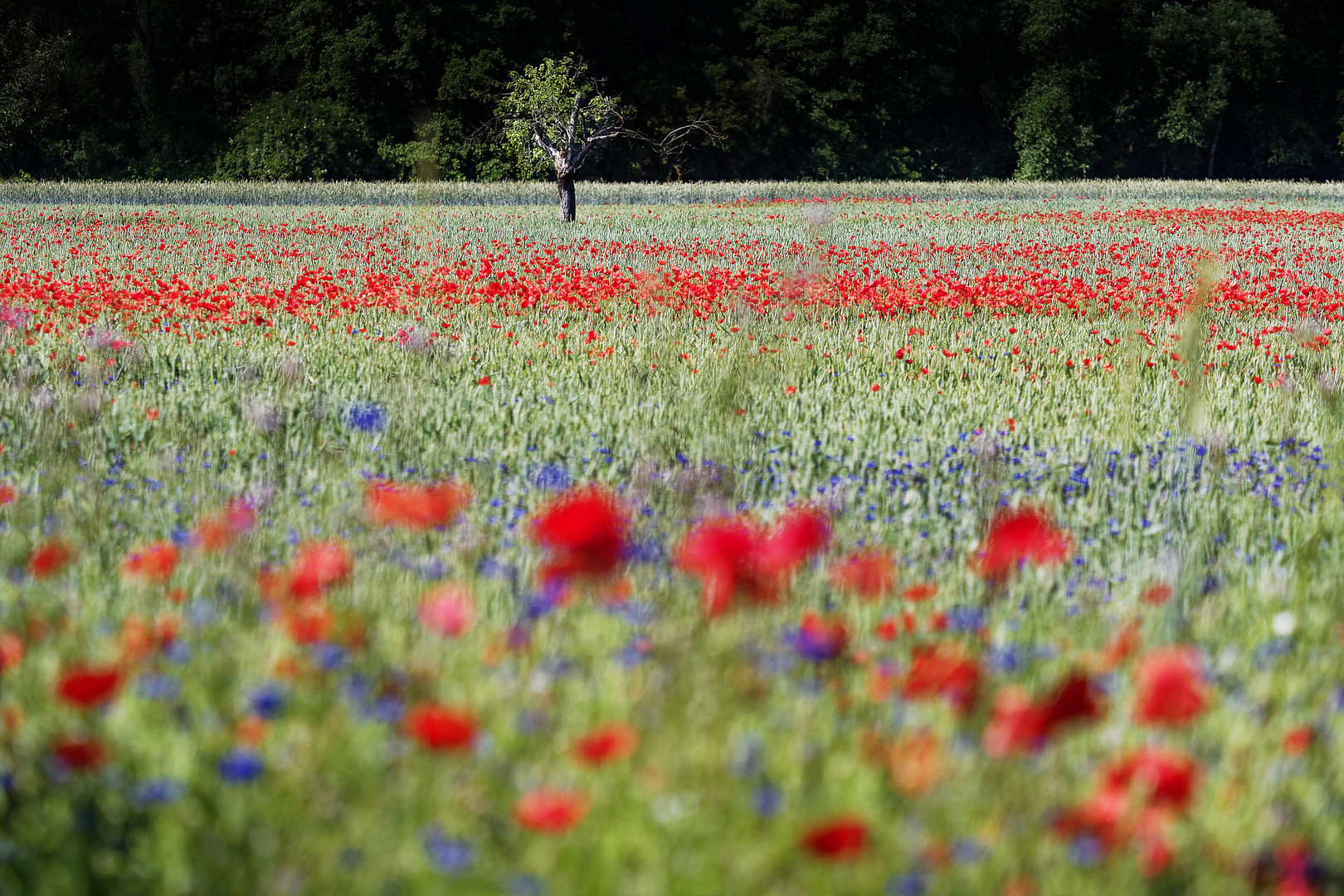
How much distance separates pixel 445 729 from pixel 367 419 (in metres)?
3.83

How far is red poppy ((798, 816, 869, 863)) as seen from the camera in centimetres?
140

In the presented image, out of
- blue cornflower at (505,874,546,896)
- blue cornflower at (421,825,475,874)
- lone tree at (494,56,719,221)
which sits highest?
lone tree at (494,56,719,221)

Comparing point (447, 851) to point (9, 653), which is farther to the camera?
point (9, 653)

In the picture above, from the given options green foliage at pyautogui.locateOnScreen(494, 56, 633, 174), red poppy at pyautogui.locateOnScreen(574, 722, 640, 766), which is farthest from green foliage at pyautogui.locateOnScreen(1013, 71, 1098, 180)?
red poppy at pyautogui.locateOnScreen(574, 722, 640, 766)

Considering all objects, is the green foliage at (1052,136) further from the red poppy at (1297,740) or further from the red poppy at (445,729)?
the red poppy at (445,729)

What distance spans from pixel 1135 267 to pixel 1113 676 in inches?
543

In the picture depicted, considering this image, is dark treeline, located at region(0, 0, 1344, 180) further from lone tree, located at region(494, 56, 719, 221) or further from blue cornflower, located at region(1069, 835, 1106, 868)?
blue cornflower, located at region(1069, 835, 1106, 868)

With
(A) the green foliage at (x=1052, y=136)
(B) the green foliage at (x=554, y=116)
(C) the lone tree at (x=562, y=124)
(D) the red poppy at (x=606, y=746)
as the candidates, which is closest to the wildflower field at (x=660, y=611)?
(D) the red poppy at (x=606, y=746)

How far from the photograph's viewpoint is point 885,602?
3.00 m

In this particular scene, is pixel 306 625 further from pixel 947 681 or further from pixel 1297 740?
pixel 1297 740

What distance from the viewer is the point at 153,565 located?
2.33 meters

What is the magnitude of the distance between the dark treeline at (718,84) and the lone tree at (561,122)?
685 cm

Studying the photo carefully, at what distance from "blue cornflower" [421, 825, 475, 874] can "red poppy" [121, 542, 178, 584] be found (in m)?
0.89

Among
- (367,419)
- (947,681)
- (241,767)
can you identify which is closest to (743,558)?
(947,681)
